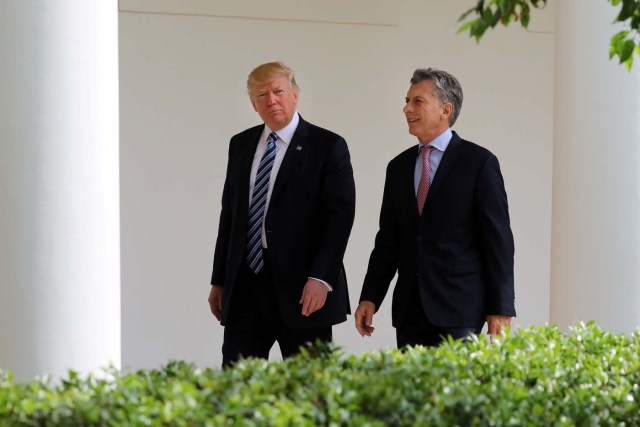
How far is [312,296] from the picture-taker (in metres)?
6.29

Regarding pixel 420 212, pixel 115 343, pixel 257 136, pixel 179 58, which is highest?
pixel 179 58

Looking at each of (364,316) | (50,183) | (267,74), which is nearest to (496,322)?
(364,316)

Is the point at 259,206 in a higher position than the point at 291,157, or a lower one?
lower

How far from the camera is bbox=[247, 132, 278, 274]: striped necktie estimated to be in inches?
253

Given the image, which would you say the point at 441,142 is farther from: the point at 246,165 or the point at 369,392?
the point at 369,392

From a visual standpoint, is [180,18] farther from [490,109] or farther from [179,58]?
[490,109]

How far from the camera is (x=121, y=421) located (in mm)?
3615

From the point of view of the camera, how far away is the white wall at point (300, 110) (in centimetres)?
937

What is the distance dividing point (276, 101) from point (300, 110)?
328 centimetres

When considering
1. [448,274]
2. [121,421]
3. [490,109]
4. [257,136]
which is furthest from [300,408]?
[490,109]

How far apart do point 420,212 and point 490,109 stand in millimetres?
3844

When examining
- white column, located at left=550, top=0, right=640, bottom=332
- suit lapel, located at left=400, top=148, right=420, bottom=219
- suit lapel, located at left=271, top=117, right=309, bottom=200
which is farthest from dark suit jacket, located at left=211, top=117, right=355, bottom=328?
white column, located at left=550, top=0, right=640, bottom=332

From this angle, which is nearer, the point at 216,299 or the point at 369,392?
the point at 369,392

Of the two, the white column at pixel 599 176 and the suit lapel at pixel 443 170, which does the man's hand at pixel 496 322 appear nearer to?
the white column at pixel 599 176
